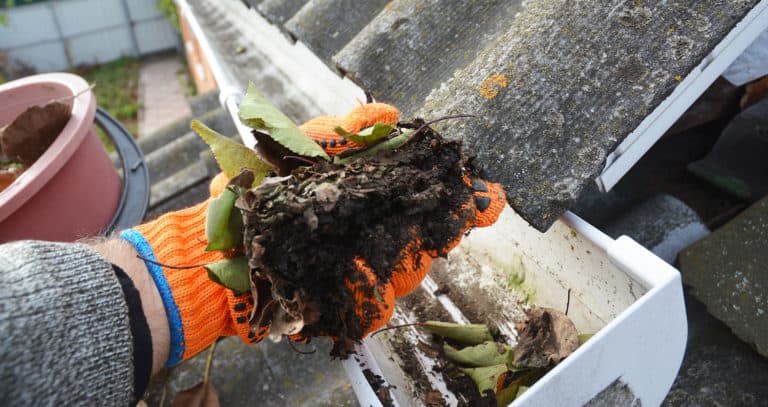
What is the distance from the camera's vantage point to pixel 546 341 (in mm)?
996

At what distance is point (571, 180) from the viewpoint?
99cm

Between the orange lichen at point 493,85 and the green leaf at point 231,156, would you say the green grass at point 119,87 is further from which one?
the orange lichen at point 493,85

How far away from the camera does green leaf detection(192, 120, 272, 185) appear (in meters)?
0.96

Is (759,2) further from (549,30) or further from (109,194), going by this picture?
(109,194)

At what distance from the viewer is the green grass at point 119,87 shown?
289 inches

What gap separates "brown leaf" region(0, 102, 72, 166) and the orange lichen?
126 cm

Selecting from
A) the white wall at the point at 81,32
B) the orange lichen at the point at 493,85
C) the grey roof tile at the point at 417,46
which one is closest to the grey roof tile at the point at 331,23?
the grey roof tile at the point at 417,46

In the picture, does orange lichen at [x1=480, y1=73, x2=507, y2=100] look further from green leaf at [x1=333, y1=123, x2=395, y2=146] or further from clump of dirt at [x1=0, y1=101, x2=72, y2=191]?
clump of dirt at [x1=0, y1=101, x2=72, y2=191]

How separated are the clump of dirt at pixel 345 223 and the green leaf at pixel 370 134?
4 centimetres

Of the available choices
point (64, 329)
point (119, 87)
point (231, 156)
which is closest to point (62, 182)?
point (231, 156)

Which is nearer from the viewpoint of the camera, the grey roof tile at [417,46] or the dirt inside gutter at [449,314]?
the dirt inside gutter at [449,314]

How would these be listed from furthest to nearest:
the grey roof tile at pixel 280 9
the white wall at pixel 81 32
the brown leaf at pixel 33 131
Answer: the white wall at pixel 81 32, the grey roof tile at pixel 280 9, the brown leaf at pixel 33 131

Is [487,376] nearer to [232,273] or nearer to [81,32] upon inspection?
[232,273]

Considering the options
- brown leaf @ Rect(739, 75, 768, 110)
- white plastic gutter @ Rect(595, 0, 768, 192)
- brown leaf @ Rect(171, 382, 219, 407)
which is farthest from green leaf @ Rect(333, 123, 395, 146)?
brown leaf @ Rect(739, 75, 768, 110)
